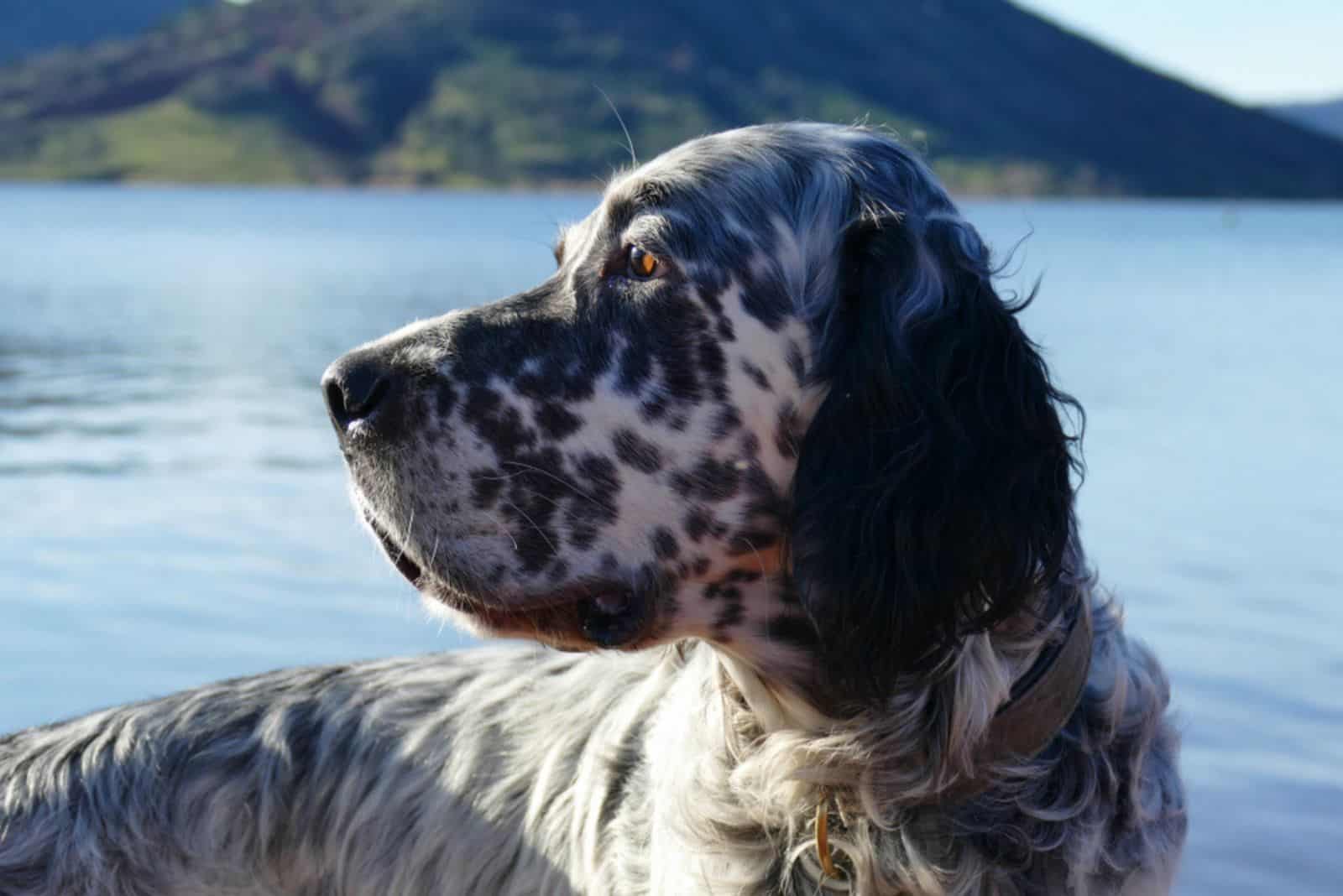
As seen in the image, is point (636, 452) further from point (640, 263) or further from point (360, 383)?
point (360, 383)

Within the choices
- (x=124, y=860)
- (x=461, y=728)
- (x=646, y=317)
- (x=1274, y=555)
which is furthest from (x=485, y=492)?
(x=1274, y=555)

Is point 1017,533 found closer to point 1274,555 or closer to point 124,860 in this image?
point 124,860

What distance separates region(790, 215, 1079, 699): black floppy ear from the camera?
10.5ft

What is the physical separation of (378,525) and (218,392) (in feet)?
44.3

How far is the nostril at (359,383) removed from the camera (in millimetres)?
3367

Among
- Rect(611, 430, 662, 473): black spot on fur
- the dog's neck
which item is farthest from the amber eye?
the dog's neck

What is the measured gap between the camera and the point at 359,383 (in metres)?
3.37

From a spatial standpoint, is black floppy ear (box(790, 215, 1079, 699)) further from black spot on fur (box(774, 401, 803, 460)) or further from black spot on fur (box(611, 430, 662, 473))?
black spot on fur (box(611, 430, 662, 473))

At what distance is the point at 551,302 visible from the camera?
3.53m

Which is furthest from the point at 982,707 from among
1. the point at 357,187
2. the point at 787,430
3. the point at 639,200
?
the point at 357,187

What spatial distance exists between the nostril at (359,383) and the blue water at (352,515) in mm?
1281

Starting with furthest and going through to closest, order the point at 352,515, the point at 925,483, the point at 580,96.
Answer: the point at 580,96 → the point at 352,515 → the point at 925,483

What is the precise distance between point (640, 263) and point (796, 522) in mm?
623

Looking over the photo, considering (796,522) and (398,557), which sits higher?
(796,522)
